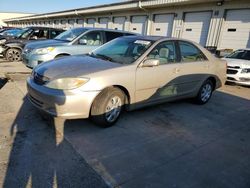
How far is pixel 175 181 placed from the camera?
279 centimetres

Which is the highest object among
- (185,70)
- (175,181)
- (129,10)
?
(129,10)

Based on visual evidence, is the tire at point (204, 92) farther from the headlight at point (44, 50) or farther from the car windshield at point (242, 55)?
the headlight at point (44, 50)

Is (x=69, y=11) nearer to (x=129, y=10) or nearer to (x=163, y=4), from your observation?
(x=129, y=10)

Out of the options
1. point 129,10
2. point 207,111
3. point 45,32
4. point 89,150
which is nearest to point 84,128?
point 89,150

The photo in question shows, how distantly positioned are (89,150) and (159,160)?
3.18ft

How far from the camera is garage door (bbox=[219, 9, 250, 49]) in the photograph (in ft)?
36.1

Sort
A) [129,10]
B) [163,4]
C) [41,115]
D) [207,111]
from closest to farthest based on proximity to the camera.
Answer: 1. [41,115]
2. [207,111]
3. [163,4]
4. [129,10]

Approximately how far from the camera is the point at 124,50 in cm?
473

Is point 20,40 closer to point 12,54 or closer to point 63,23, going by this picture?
point 12,54

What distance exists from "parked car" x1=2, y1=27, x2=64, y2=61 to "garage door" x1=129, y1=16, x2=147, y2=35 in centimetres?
730

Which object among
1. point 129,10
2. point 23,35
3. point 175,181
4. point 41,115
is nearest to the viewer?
point 175,181

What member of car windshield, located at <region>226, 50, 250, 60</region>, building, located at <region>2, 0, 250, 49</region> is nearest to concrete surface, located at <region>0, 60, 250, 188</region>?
car windshield, located at <region>226, 50, 250, 60</region>

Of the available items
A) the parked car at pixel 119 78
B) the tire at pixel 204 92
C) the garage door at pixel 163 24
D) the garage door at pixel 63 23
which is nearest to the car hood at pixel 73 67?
the parked car at pixel 119 78

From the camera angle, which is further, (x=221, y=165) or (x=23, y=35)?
(x=23, y=35)
